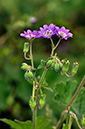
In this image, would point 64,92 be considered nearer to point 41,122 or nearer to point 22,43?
point 41,122

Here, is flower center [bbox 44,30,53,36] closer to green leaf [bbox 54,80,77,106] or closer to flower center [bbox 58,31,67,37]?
flower center [bbox 58,31,67,37]

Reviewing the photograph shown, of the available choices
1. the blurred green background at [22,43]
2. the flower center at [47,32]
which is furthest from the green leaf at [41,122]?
the flower center at [47,32]

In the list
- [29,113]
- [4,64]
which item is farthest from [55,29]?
[4,64]

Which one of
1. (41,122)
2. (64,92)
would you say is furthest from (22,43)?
(41,122)

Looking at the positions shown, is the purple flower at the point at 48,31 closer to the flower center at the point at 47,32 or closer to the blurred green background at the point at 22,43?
the flower center at the point at 47,32

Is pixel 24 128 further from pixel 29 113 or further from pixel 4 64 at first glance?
pixel 4 64

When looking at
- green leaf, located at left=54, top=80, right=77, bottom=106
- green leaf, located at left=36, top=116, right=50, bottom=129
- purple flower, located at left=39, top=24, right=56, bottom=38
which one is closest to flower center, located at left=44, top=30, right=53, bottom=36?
purple flower, located at left=39, top=24, right=56, bottom=38

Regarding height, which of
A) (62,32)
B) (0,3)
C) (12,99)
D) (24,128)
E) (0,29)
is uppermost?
(0,3)

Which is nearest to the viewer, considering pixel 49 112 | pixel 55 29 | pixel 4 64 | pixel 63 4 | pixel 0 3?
pixel 55 29
